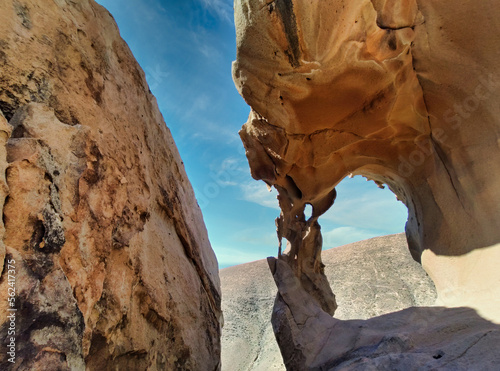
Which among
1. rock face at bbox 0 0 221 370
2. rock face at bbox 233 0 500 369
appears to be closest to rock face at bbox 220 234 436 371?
rock face at bbox 233 0 500 369

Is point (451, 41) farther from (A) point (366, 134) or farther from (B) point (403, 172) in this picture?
(B) point (403, 172)

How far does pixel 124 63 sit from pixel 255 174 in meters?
3.18

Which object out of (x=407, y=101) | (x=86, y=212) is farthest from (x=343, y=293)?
(x=86, y=212)

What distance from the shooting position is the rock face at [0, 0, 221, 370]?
1196mm

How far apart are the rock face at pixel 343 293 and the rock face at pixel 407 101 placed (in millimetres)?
6036

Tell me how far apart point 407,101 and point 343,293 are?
8.45 m

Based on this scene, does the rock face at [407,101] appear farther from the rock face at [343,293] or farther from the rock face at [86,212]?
the rock face at [343,293]

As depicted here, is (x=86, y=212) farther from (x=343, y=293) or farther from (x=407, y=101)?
(x=343, y=293)

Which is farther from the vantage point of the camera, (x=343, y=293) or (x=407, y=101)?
(x=343, y=293)

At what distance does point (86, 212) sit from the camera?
170 centimetres

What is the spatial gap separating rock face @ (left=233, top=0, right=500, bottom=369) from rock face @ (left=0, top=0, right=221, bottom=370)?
1347mm

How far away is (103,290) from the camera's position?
1.81 meters

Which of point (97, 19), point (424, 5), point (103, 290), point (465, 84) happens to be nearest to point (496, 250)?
point (465, 84)

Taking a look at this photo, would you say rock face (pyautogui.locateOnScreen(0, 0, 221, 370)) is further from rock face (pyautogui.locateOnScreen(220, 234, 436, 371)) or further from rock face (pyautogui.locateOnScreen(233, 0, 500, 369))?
rock face (pyautogui.locateOnScreen(220, 234, 436, 371))
